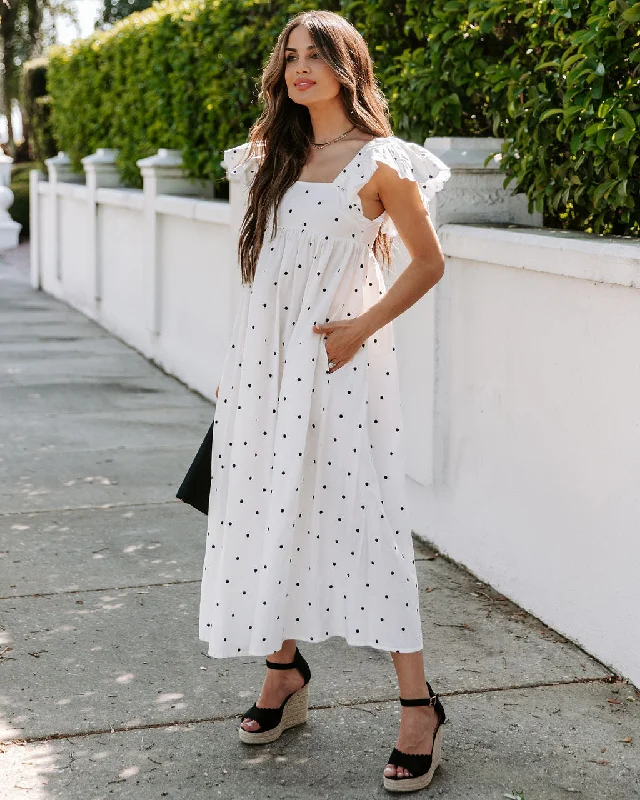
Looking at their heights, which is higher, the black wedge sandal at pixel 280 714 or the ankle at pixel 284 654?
the ankle at pixel 284 654

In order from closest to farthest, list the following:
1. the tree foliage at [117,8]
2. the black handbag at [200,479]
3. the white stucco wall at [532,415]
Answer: the black handbag at [200,479] → the white stucco wall at [532,415] → the tree foliage at [117,8]

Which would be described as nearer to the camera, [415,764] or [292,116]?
[415,764]

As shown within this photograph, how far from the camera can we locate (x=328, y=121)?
3246 mm

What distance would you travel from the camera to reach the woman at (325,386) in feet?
10.4

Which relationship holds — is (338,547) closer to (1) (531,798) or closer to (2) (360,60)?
(1) (531,798)

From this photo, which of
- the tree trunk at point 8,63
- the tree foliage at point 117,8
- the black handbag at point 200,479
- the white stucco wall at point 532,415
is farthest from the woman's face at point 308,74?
the tree foliage at point 117,8

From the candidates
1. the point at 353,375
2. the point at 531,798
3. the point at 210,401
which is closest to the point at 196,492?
the point at 353,375

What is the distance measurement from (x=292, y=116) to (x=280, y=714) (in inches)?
63.2

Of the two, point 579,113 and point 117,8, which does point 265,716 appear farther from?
point 117,8

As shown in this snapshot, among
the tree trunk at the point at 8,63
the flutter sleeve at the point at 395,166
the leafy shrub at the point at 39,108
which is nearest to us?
the flutter sleeve at the point at 395,166

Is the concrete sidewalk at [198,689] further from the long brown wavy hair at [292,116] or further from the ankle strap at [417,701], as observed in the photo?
the long brown wavy hair at [292,116]

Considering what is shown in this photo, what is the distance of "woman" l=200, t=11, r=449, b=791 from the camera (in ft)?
10.4

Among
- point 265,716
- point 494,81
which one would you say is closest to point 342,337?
point 265,716

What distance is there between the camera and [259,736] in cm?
342
